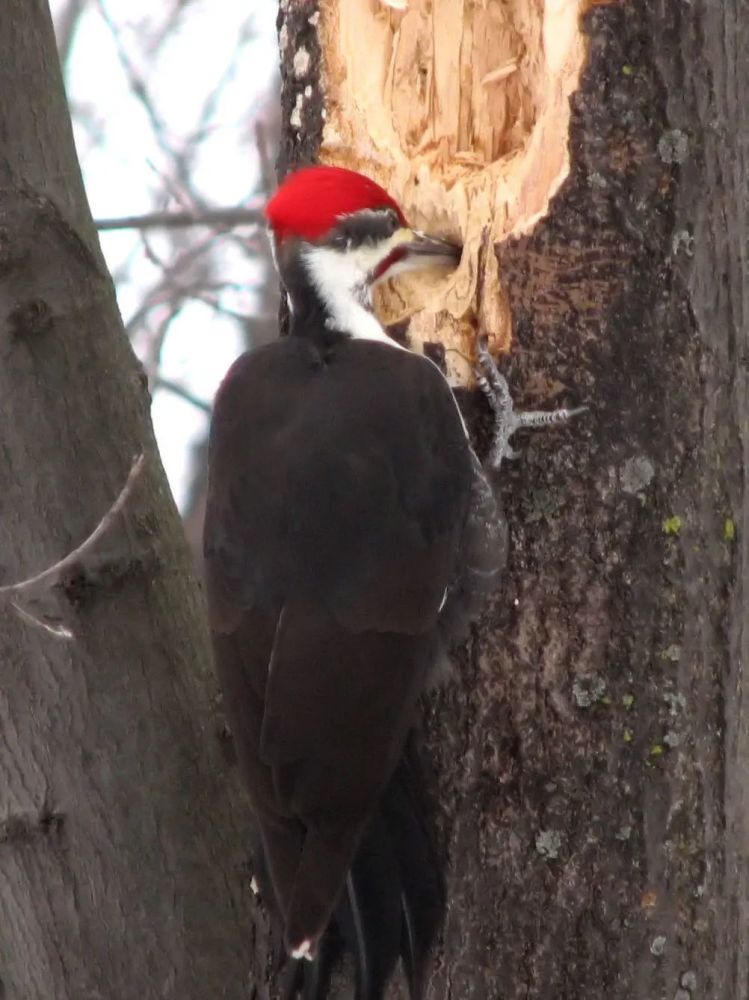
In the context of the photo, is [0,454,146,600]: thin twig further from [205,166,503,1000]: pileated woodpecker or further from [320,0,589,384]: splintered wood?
[320,0,589,384]: splintered wood

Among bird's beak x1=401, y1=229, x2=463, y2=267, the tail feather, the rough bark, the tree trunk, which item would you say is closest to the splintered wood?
bird's beak x1=401, y1=229, x2=463, y2=267

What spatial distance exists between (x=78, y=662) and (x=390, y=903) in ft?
2.01

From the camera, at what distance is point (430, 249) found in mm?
2453

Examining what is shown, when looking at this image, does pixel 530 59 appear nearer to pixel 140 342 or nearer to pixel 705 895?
pixel 705 895

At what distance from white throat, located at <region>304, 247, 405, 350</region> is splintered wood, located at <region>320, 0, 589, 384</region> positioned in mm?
89

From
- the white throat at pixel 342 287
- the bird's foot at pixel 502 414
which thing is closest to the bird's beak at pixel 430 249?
the white throat at pixel 342 287

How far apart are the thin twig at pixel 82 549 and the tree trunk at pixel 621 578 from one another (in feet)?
1.89

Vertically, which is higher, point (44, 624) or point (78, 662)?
point (44, 624)

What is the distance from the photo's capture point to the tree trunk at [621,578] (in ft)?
6.87

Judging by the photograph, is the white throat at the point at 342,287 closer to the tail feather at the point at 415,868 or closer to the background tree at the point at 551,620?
the background tree at the point at 551,620

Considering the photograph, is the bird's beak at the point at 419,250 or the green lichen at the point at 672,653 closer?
the green lichen at the point at 672,653

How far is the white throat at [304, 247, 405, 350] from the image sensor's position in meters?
2.53

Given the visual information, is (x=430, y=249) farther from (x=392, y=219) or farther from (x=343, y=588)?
(x=343, y=588)

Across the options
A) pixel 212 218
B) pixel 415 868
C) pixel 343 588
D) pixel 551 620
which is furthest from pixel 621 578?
pixel 212 218
